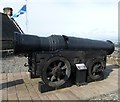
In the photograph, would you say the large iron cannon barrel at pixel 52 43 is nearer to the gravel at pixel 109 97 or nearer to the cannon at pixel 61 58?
the cannon at pixel 61 58

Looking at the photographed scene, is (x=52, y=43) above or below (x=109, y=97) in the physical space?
above

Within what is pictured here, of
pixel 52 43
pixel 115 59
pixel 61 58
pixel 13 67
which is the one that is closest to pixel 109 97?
pixel 61 58

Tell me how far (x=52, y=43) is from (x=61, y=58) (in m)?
0.52

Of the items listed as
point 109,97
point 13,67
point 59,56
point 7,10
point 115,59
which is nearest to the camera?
point 109,97

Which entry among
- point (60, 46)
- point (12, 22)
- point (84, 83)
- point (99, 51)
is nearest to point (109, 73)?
point (99, 51)

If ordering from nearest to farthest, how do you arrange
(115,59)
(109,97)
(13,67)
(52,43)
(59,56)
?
(109,97), (59,56), (52,43), (13,67), (115,59)

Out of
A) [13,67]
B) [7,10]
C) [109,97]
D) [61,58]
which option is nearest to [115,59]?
[13,67]

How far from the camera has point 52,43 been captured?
6316mm

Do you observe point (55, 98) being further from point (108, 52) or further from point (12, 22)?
point (12, 22)

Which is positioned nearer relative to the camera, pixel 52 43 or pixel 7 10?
pixel 52 43

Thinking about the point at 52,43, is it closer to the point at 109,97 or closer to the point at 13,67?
the point at 109,97

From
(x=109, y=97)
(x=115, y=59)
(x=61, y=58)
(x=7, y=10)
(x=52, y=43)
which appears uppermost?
(x=7, y=10)

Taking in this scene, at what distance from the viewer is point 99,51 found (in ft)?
23.3

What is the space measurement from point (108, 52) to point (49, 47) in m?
2.40
